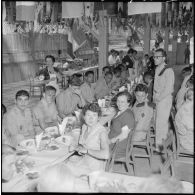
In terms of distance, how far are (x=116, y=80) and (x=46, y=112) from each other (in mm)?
1973

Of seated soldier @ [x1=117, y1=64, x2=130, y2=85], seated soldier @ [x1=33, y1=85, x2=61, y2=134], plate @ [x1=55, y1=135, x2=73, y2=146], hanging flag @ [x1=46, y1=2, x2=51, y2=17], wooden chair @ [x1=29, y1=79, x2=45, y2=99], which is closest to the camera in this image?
plate @ [x1=55, y1=135, x2=73, y2=146]

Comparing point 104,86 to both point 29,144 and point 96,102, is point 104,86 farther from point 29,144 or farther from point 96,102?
point 29,144

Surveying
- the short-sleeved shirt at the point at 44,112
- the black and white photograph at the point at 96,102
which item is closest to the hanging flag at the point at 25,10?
the black and white photograph at the point at 96,102

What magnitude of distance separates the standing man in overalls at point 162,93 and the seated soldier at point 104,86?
1.41 metres

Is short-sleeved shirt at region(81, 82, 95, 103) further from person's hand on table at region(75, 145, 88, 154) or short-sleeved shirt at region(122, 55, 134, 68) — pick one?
person's hand on table at region(75, 145, 88, 154)

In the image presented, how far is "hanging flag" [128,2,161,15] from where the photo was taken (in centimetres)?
340

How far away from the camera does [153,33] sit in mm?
5637

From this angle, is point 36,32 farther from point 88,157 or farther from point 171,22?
point 88,157

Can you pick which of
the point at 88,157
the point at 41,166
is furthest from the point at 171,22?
the point at 41,166

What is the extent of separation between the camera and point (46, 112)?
11.9 ft

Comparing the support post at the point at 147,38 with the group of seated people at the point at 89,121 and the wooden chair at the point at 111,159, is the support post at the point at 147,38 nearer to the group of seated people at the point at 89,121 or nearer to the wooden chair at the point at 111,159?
the group of seated people at the point at 89,121

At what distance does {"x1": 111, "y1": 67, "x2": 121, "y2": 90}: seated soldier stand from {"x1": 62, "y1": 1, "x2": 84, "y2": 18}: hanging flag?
1.58 meters

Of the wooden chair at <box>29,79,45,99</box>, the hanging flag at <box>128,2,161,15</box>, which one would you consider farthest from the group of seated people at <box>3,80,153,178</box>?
the hanging flag at <box>128,2,161,15</box>

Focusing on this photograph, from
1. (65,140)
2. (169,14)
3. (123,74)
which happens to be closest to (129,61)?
(123,74)
